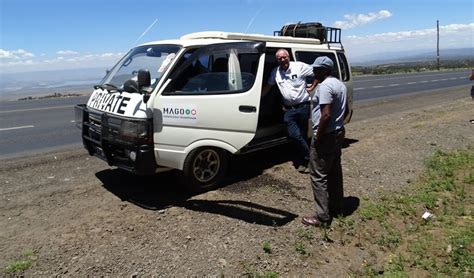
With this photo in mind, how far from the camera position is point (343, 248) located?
452 centimetres

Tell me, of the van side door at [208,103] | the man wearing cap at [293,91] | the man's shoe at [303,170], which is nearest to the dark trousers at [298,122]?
the man wearing cap at [293,91]

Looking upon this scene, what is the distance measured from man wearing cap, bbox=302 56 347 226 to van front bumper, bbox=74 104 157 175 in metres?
A: 1.95

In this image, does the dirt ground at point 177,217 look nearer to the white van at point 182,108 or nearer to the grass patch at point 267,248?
the grass patch at point 267,248

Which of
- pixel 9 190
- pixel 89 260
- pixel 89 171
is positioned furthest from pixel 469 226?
pixel 9 190

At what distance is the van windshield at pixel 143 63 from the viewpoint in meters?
5.43

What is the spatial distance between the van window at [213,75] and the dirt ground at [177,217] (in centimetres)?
140

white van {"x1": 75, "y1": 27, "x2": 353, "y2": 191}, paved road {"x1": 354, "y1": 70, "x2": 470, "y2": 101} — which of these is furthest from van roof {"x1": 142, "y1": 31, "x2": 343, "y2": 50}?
paved road {"x1": 354, "y1": 70, "x2": 470, "y2": 101}

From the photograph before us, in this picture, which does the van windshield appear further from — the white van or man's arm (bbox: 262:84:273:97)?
man's arm (bbox: 262:84:273:97)

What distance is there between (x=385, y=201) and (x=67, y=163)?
5332 millimetres

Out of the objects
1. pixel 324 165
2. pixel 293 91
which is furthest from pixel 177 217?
pixel 293 91

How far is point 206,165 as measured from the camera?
5.71 meters

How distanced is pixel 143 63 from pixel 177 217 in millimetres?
2269

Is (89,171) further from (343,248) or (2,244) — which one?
(343,248)

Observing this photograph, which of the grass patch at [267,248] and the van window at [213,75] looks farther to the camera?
the van window at [213,75]
